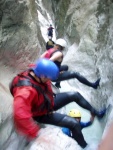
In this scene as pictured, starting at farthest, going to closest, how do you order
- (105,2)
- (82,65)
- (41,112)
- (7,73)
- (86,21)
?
(86,21) < (82,65) < (105,2) < (7,73) < (41,112)

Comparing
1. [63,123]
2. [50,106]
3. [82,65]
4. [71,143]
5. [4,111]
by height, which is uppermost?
[4,111]

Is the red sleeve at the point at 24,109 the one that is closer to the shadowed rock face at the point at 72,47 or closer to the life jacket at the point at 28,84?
the life jacket at the point at 28,84

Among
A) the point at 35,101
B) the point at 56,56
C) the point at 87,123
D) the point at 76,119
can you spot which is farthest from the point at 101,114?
the point at 35,101

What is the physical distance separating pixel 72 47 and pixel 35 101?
5.91m

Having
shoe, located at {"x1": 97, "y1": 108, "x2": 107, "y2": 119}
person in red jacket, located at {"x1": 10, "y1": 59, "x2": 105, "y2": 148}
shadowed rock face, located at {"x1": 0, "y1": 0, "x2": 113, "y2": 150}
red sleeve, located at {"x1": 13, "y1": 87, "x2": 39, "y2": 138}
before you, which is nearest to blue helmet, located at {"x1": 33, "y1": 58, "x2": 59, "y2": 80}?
person in red jacket, located at {"x1": 10, "y1": 59, "x2": 105, "y2": 148}

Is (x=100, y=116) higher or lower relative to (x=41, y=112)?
lower

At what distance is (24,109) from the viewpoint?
11.3ft

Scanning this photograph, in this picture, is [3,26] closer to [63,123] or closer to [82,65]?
[63,123]

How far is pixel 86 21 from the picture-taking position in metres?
9.12

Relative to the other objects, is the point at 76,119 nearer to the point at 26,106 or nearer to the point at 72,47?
the point at 26,106

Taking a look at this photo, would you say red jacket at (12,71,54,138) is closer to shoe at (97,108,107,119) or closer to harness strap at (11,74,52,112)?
harness strap at (11,74,52,112)

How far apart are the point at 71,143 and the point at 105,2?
435cm

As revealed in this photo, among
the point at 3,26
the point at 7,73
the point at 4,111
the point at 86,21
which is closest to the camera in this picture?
the point at 4,111

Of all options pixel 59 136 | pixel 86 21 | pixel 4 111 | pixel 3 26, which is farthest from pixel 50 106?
pixel 86 21
